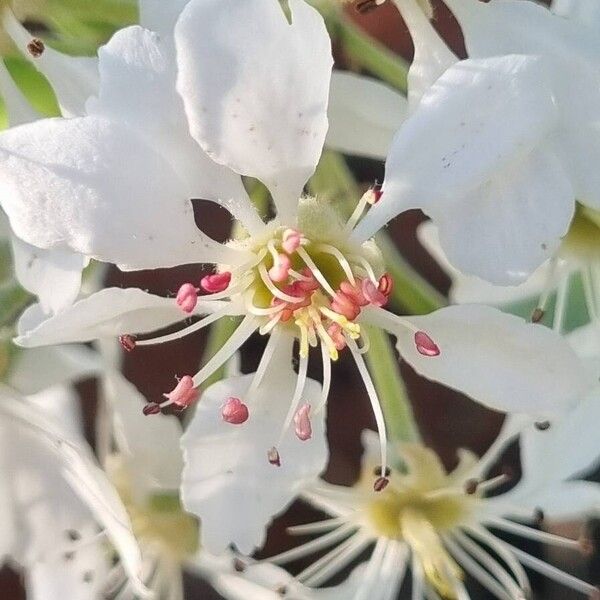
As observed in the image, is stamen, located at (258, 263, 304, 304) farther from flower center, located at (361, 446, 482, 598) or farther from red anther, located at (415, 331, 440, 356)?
flower center, located at (361, 446, 482, 598)

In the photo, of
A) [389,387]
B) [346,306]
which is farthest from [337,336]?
[389,387]

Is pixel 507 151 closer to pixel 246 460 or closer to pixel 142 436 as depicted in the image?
pixel 246 460

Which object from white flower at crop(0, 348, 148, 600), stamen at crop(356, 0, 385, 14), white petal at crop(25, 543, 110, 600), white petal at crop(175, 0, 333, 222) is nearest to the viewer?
white petal at crop(175, 0, 333, 222)

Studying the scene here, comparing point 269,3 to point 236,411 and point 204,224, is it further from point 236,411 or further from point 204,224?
point 204,224

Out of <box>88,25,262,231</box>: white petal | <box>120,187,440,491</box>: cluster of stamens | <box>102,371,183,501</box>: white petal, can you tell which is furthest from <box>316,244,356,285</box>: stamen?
<box>102,371,183,501</box>: white petal

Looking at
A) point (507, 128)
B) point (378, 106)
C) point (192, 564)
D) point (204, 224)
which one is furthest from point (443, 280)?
point (507, 128)
